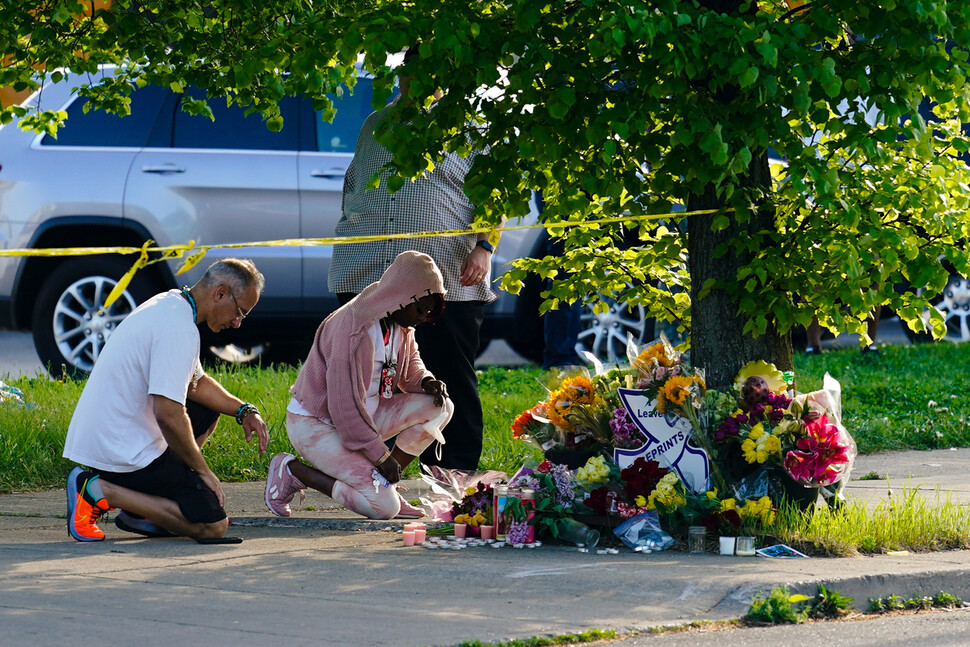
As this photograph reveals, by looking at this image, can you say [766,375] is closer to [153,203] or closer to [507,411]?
[507,411]

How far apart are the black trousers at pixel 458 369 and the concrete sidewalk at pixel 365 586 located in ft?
3.49

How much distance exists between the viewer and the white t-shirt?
5586 mm

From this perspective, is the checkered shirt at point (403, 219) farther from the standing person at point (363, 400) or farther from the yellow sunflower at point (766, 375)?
the yellow sunflower at point (766, 375)

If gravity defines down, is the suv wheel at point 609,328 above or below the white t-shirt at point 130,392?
above

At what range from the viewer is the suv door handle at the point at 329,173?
988 centimetres

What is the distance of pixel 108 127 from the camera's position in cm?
989

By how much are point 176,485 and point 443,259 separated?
1849 millimetres

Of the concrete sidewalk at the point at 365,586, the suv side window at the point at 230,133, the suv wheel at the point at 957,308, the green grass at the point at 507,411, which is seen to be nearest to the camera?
the concrete sidewalk at the point at 365,586

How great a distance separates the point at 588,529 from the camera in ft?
17.9

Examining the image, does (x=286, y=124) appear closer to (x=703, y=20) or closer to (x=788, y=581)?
(x=703, y=20)

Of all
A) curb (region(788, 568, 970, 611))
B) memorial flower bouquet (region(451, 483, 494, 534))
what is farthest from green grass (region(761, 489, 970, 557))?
memorial flower bouquet (region(451, 483, 494, 534))

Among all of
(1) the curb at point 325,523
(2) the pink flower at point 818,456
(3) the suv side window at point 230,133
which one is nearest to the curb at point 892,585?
(2) the pink flower at point 818,456

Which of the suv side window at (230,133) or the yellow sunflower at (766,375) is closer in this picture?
the yellow sunflower at (766,375)

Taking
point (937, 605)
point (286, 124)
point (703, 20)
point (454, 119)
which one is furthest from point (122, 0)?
point (937, 605)
